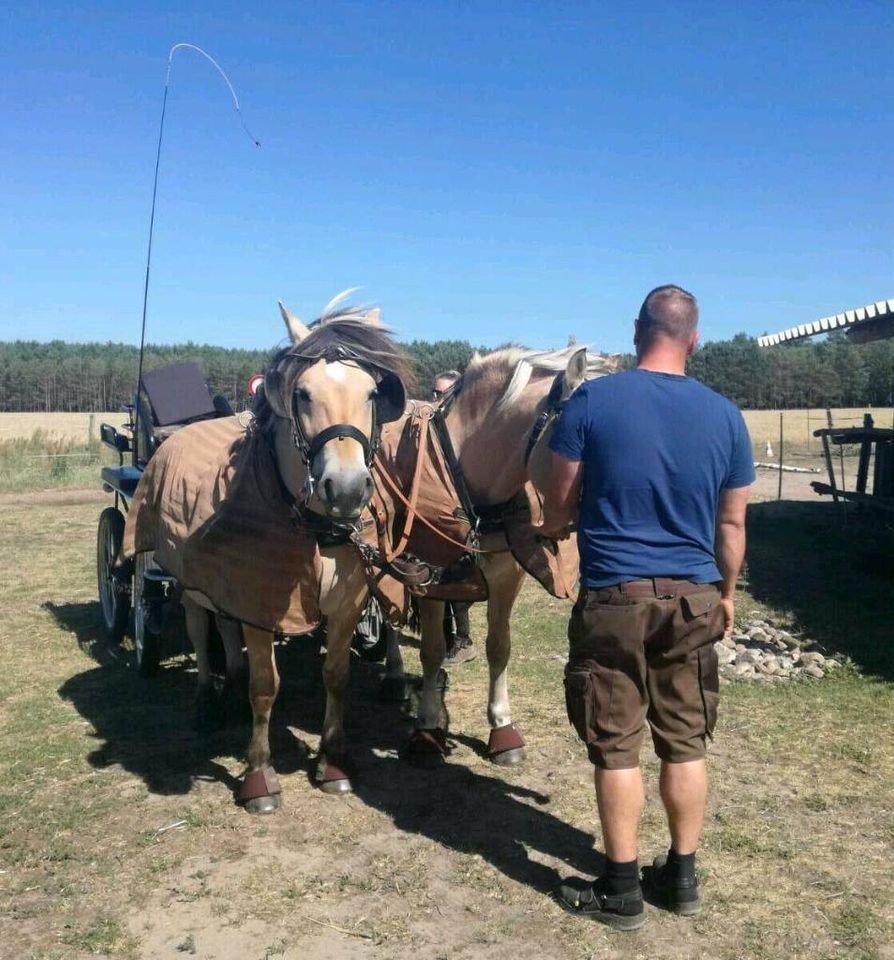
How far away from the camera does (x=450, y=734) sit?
14.7 ft

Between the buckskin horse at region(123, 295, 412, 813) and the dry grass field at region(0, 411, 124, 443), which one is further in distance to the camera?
the dry grass field at region(0, 411, 124, 443)

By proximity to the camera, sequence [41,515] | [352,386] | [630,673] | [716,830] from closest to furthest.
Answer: [630,673] → [352,386] → [716,830] → [41,515]

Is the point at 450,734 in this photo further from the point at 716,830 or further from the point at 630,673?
the point at 630,673

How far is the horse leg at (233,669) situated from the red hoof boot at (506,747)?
4.74 feet

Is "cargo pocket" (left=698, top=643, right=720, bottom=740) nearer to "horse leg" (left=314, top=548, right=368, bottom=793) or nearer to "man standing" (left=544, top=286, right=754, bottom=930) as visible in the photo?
"man standing" (left=544, top=286, right=754, bottom=930)

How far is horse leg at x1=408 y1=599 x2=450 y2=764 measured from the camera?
411cm

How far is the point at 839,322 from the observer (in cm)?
923

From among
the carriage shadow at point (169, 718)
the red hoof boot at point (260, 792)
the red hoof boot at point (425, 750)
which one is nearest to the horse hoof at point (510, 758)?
the red hoof boot at point (425, 750)

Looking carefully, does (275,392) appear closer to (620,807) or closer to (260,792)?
(260,792)

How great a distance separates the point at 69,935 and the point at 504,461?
2.36 metres

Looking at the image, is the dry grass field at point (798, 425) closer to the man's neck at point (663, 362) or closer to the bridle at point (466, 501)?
the bridle at point (466, 501)

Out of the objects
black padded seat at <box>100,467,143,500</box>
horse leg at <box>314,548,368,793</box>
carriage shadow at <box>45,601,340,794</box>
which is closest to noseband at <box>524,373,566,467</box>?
horse leg at <box>314,548,368,793</box>

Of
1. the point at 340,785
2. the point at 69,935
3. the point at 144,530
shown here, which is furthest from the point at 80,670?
the point at 69,935

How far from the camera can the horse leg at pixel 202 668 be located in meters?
4.61
